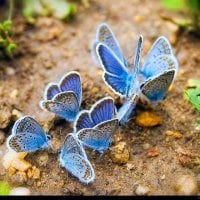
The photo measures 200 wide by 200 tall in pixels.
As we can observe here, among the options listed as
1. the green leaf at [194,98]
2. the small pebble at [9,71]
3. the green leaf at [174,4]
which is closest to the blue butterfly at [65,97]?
the small pebble at [9,71]

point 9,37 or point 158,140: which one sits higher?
point 9,37

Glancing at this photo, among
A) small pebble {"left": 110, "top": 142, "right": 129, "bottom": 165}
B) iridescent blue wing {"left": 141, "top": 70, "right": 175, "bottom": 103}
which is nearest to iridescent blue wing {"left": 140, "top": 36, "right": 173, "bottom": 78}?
iridescent blue wing {"left": 141, "top": 70, "right": 175, "bottom": 103}

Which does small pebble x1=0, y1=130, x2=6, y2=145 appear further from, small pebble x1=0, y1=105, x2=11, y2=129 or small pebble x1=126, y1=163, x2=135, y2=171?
small pebble x1=126, y1=163, x2=135, y2=171

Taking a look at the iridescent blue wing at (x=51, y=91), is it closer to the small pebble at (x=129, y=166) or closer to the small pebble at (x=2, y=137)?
the small pebble at (x=2, y=137)

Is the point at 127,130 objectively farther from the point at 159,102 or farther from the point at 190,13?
the point at 190,13

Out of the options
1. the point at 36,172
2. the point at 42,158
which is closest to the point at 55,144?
the point at 42,158

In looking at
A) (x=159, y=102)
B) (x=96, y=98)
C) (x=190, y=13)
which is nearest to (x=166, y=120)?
(x=159, y=102)

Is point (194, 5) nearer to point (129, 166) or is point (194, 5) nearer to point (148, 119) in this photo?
point (148, 119)
